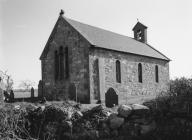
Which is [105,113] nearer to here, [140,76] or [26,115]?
[26,115]

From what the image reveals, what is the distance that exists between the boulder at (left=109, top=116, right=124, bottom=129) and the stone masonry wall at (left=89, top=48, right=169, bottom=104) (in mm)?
5379

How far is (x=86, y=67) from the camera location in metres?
18.8

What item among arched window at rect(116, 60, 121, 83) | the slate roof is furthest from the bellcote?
arched window at rect(116, 60, 121, 83)

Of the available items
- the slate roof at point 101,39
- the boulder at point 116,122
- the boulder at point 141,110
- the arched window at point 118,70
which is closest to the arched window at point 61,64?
the slate roof at point 101,39

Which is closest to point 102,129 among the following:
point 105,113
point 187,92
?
point 105,113

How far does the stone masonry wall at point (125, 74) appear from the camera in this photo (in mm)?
18953

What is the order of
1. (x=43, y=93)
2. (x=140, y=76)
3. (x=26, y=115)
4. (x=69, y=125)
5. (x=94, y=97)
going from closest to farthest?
1. (x=69, y=125)
2. (x=26, y=115)
3. (x=94, y=97)
4. (x=43, y=93)
5. (x=140, y=76)

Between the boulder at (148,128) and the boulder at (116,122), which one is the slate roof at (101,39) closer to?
the boulder at (116,122)

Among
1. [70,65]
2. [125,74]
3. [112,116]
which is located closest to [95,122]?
[112,116]

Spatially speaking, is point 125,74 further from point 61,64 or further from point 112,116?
point 112,116

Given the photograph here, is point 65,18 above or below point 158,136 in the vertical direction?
above

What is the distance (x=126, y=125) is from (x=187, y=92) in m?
2.97

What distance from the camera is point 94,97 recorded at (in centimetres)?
1839

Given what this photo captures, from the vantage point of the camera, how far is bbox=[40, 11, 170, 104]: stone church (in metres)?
18.8
